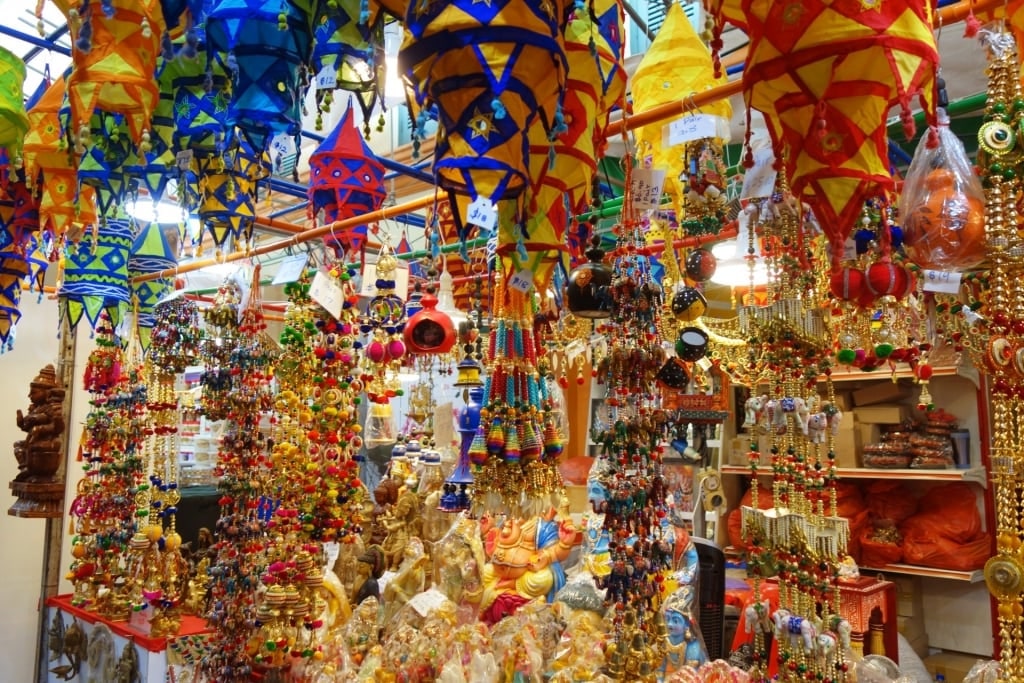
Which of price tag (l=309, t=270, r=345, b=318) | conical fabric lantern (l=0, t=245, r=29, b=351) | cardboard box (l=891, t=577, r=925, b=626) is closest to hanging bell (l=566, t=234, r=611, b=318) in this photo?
price tag (l=309, t=270, r=345, b=318)

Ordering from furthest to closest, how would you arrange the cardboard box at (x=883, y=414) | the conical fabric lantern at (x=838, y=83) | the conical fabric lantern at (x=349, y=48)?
the cardboard box at (x=883, y=414) → the conical fabric lantern at (x=349, y=48) → the conical fabric lantern at (x=838, y=83)

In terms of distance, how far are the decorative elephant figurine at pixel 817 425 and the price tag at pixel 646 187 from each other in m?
0.69

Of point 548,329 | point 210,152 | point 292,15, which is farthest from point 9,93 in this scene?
point 548,329

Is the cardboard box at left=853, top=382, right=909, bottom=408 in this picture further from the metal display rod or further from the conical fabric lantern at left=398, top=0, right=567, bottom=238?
the conical fabric lantern at left=398, top=0, right=567, bottom=238

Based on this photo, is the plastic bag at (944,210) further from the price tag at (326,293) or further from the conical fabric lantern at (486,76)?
the price tag at (326,293)

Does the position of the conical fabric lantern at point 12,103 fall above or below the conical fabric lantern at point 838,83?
above

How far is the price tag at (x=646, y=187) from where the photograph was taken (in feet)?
6.17

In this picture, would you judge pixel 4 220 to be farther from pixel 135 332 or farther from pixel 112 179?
pixel 135 332

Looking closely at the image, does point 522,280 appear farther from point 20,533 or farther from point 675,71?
point 20,533

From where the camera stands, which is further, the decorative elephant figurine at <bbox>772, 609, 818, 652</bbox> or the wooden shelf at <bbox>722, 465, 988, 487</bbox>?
the wooden shelf at <bbox>722, 465, 988, 487</bbox>

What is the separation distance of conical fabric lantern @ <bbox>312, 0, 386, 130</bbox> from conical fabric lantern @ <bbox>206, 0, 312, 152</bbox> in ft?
0.15

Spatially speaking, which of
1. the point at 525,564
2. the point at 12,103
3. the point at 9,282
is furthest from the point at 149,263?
the point at 525,564

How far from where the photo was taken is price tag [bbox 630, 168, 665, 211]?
1.88m

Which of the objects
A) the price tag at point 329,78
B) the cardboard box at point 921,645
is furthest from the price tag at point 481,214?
the cardboard box at point 921,645
